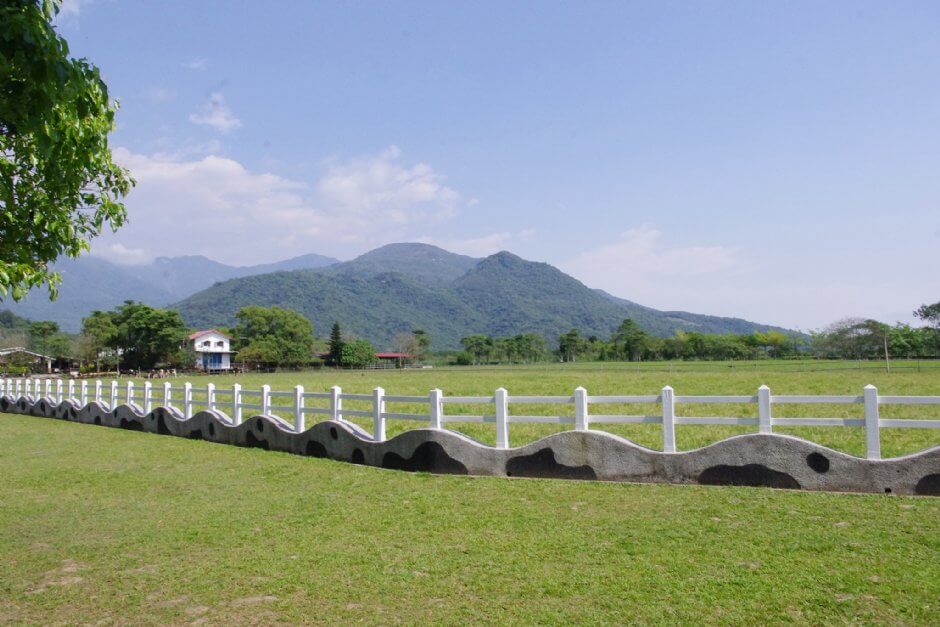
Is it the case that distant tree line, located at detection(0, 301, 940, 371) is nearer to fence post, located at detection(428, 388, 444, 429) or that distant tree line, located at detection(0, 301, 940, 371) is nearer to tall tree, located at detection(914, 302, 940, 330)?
tall tree, located at detection(914, 302, 940, 330)

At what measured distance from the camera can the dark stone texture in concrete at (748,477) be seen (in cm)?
800

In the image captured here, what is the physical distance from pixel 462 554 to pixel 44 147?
429 centimetres

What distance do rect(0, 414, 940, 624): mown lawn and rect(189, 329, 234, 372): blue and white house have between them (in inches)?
4187

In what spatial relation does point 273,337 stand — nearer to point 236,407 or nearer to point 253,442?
point 236,407

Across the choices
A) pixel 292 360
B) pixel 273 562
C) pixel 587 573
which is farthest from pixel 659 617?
pixel 292 360

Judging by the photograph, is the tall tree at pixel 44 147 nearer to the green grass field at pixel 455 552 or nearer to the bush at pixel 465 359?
the green grass field at pixel 455 552

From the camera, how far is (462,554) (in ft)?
19.2

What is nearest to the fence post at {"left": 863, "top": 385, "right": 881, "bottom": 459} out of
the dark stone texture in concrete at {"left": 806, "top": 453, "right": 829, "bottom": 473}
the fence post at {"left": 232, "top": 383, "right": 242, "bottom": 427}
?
the dark stone texture in concrete at {"left": 806, "top": 453, "right": 829, "bottom": 473}

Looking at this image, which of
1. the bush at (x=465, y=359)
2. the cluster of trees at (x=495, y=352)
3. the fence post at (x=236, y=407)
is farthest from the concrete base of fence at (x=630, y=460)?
the cluster of trees at (x=495, y=352)

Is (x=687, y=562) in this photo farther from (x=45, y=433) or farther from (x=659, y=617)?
(x=45, y=433)

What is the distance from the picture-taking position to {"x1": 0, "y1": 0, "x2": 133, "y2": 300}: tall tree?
3.73 metres

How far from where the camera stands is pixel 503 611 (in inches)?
177

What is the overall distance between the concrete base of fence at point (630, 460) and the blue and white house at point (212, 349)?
339 feet

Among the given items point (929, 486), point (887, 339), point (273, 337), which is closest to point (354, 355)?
point (273, 337)
